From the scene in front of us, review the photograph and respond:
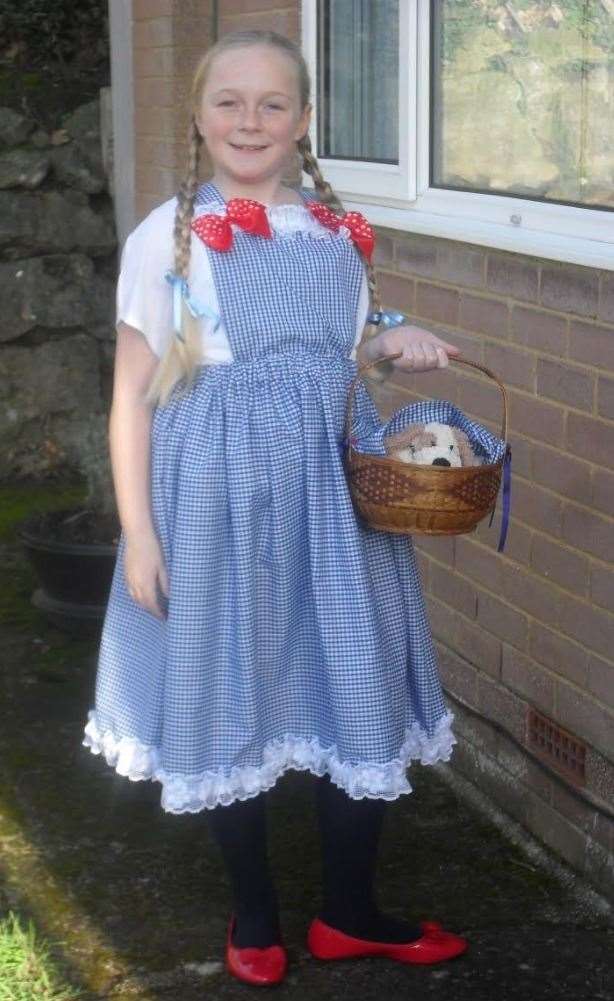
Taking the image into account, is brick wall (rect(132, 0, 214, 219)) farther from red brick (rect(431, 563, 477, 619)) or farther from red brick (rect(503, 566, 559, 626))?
red brick (rect(503, 566, 559, 626))

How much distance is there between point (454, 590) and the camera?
13.9ft

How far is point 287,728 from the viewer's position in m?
3.12

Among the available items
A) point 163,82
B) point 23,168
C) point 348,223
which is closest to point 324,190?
point 348,223

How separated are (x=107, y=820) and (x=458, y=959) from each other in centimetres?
112

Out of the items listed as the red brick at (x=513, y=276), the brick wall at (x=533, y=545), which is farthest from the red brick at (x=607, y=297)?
the red brick at (x=513, y=276)

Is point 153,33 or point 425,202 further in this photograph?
point 153,33

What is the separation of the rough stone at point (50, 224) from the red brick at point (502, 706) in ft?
12.9

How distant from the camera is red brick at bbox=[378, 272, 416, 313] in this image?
4.26 meters

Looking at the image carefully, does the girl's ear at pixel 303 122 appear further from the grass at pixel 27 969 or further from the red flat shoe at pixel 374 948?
the grass at pixel 27 969

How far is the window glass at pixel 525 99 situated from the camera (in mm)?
3477

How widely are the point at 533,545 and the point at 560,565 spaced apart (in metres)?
0.13

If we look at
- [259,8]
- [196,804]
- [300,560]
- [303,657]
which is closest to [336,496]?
[300,560]

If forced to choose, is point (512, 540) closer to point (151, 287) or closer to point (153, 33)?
point (151, 287)

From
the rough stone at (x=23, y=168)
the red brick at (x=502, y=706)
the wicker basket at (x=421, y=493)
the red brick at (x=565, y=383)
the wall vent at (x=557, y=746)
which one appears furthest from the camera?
the rough stone at (x=23, y=168)
